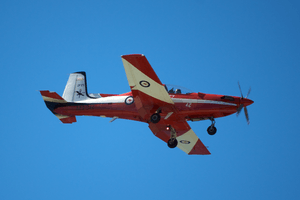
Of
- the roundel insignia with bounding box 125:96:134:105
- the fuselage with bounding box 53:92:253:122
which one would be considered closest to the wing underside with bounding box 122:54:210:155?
the fuselage with bounding box 53:92:253:122

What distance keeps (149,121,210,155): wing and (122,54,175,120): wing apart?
5.95 ft

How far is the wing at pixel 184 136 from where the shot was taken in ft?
68.0

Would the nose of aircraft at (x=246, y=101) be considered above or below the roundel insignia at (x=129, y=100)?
above

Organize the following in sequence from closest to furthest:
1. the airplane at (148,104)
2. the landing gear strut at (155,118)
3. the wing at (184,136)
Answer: the airplane at (148,104), the landing gear strut at (155,118), the wing at (184,136)

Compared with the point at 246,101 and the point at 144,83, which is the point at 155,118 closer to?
the point at 144,83

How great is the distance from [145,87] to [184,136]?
543 cm

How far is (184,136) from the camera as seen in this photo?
71.6 ft

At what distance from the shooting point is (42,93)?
20.6 m

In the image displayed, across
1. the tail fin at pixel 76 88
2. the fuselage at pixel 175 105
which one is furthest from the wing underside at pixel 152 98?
the tail fin at pixel 76 88

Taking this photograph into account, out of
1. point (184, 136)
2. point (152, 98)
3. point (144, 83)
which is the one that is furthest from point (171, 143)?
point (144, 83)

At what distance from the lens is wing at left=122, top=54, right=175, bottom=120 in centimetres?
1658

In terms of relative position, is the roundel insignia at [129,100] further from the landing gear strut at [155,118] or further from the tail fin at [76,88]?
the tail fin at [76,88]

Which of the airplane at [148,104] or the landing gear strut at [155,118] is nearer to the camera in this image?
Answer: the airplane at [148,104]

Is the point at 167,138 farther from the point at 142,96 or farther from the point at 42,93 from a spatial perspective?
the point at 42,93
